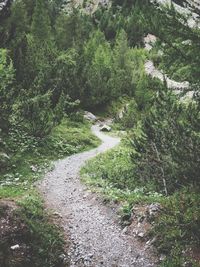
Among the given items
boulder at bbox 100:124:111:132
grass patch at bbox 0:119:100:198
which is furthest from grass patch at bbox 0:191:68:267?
boulder at bbox 100:124:111:132

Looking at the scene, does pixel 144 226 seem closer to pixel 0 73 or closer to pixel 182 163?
pixel 182 163

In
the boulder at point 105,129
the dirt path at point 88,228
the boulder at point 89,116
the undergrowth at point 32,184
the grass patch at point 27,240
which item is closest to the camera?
the grass patch at point 27,240

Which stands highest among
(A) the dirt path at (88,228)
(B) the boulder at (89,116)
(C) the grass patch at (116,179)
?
(B) the boulder at (89,116)

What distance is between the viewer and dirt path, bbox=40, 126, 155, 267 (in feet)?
40.5

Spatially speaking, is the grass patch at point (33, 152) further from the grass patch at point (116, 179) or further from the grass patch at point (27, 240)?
the grass patch at point (27, 240)

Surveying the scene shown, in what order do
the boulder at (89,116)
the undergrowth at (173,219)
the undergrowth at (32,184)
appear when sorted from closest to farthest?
1. the undergrowth at (173,219)
2. the undergrowth at (32,184)
3. the boulder at (89,116)

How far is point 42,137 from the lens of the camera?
26797mm

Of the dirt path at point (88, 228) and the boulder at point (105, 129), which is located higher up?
the boulder at point (105, 129)

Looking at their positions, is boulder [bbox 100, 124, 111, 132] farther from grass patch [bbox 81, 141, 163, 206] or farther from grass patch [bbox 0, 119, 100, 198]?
grass patch [bbox 81, 141, 163, 206]

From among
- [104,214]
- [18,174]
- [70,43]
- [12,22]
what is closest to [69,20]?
[70,43]

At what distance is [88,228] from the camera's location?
14391 millimetres

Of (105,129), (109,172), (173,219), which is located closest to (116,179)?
(109,172)

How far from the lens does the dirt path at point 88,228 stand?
40.5 feet

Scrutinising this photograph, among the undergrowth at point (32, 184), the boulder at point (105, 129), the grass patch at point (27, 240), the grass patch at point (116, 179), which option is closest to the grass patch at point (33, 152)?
the undergrowth at point (32, 184)
